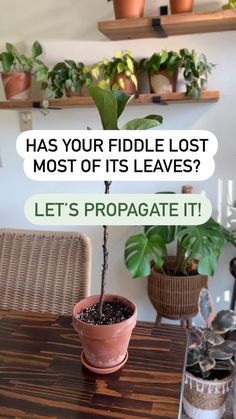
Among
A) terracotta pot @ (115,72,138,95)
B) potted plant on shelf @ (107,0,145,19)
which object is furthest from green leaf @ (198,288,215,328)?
potted plant on shelf @ (107,0,145,19)

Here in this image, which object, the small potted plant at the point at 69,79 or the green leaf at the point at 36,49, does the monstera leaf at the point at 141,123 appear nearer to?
the small potted plant at the point at 69,79

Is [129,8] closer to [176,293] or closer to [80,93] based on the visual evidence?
[80,93]

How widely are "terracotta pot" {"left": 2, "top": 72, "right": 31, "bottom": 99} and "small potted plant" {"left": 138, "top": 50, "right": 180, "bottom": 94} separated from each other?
0.67 metres

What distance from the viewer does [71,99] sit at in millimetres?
1774

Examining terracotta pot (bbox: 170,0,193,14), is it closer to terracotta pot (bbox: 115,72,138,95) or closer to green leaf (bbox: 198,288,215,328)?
terracotta pot (bbox: 115,72,138,95)

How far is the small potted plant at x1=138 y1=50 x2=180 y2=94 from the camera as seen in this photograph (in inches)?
65.1

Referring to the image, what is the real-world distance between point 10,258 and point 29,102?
0.98 meters

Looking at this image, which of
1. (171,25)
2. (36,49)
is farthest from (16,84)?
(171,25)

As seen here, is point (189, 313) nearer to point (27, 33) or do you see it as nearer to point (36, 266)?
point (36, 266)

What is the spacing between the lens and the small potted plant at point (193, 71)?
161cm

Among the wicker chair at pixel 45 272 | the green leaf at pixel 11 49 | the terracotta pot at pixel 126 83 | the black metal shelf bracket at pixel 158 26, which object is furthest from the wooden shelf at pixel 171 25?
the wicker chair at pixel 45 272

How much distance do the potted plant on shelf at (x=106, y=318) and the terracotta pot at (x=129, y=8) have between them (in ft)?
3.68

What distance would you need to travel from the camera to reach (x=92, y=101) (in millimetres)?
1731

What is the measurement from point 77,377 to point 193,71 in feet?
4.60
